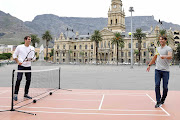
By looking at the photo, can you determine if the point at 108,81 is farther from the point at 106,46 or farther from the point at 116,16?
the point at 116,16

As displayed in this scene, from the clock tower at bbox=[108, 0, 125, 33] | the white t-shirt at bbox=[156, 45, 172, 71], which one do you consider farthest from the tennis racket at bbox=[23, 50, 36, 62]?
the clock tower at bbox=[108, 0, 125, 33]

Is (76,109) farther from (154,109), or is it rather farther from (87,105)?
(154,109)

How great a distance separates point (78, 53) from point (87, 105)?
357 feet

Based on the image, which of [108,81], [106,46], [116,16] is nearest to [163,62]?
[108,81]

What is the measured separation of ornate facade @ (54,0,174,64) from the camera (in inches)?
3864

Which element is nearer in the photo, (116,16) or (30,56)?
(30,56)

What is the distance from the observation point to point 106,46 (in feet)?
345

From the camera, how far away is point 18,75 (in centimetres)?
724

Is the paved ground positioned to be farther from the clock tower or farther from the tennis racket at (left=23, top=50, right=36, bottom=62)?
the clock tower

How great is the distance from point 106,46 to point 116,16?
17.4 metres

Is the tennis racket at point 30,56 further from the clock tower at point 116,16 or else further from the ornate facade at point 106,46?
the clock tower at point 116,16

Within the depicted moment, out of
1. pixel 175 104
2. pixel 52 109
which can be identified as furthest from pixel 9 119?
pixel 175 104

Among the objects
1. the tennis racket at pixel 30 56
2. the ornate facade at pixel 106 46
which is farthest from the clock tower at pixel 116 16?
the tennis racket at pixel 30 56

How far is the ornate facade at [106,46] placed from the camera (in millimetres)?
→ 98137
